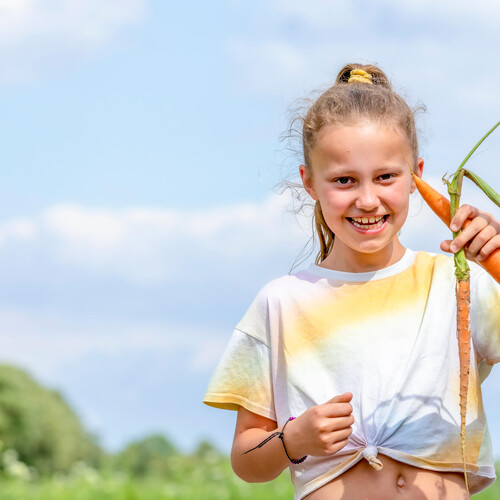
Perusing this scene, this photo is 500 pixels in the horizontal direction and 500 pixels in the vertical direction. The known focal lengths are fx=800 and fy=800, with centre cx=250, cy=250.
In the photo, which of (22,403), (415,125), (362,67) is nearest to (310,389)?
(415,125)

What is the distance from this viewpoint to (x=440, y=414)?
2.66 metres

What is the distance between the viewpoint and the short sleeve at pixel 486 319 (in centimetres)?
270

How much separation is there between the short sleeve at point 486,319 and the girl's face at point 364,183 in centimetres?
36

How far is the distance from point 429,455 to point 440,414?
0.46 feet

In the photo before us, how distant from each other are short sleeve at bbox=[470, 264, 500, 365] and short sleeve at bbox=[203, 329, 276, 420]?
0.73 meters

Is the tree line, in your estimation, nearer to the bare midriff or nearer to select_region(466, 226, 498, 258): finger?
the bare midriff

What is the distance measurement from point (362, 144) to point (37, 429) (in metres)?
10.2

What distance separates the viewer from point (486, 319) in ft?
8.87

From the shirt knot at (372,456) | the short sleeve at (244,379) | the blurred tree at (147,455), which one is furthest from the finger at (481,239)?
the blurred tree at (147,455)

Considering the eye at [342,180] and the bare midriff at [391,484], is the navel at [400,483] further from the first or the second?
the eye at [342,180]

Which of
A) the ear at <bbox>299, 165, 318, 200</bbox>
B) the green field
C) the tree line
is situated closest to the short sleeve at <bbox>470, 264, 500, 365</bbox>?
the ear at <bbox>299, 165, 318, 200</bbox>

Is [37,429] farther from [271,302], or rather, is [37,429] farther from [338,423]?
[338,423]

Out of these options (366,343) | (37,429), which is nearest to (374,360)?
(366,343)

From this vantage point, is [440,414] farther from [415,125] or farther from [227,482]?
[227,482]
